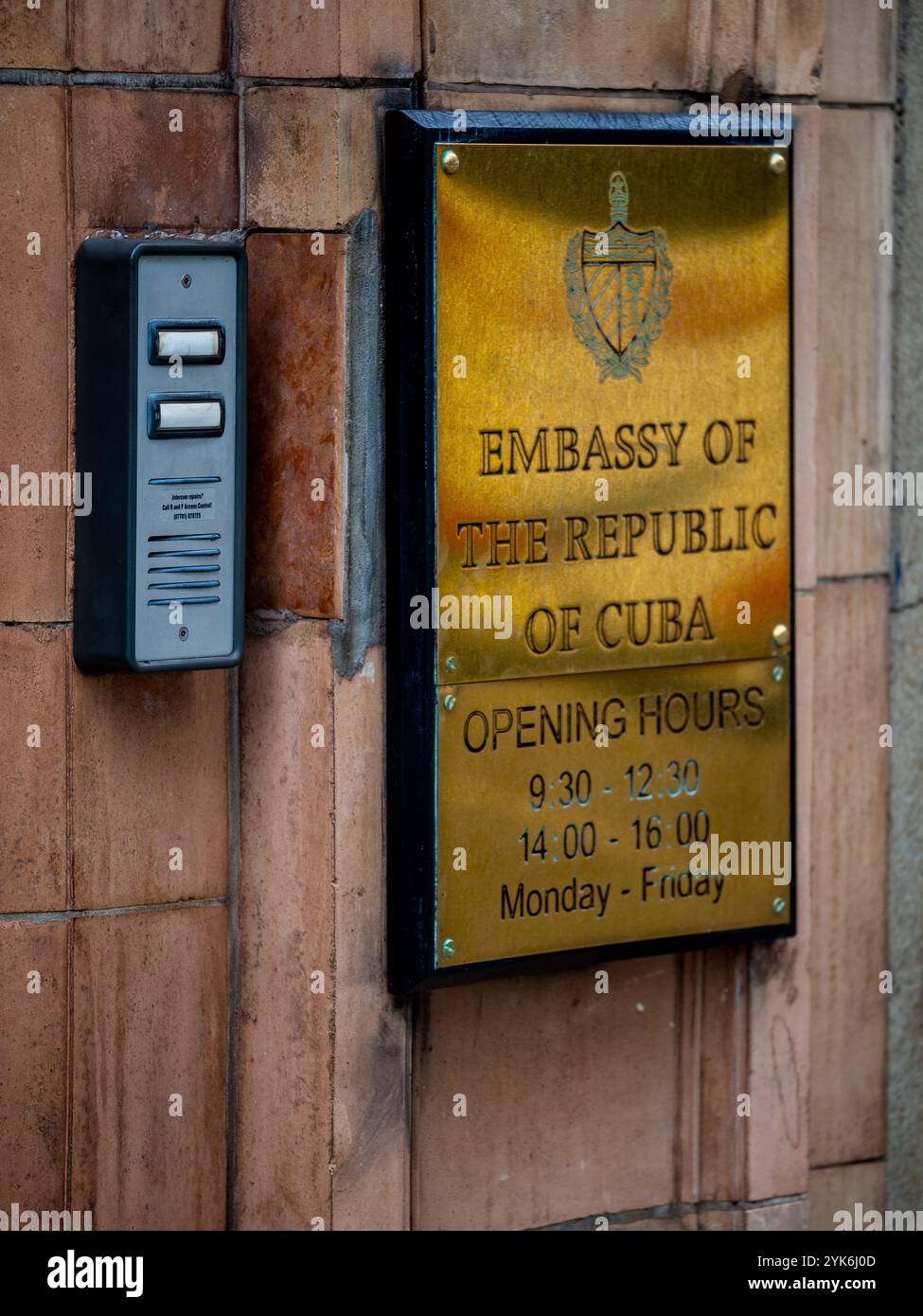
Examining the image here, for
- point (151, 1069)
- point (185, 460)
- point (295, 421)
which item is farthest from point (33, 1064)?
point (295, 421)

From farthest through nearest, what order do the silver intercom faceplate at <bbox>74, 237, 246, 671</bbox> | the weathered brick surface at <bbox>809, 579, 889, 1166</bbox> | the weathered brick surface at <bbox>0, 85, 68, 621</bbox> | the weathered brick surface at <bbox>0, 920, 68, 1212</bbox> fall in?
the weathered brick surface at <bbox>809, 579, 889, 1166</bbox>, the weathered brick surface at <bbox>0, 920, 68, 1212</bbox>, the weathered brick surface at <bbox>0, 85, 68, 621</bbox>, the silver intercom faceplate at <bbox>74, 237, 246, 671</bbox>

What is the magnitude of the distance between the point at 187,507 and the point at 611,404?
806mm

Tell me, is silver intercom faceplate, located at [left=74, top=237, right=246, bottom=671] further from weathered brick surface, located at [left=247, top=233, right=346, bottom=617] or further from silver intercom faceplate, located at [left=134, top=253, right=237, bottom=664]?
weathered brick surface, located at [left=247, top=233, right=346, bottom=617]

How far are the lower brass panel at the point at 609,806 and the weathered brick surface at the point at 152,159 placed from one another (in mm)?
969

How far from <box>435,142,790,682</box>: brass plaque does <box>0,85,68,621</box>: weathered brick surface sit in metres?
0.65

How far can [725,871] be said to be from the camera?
3311 millimetres

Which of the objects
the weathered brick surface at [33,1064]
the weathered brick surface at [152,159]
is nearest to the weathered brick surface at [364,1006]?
the weathered brick surface at [33,1064]

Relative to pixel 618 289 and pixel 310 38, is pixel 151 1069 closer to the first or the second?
pixel 618 289

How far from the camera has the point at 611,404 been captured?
3145mm

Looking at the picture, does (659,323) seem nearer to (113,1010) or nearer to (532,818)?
(532,818)

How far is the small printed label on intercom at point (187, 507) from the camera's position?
286 centimetres

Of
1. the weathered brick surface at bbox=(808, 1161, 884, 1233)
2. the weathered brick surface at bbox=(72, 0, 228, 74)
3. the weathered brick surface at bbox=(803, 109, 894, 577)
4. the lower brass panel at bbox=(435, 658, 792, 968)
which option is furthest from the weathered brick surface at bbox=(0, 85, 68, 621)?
the weathered brick surface at bbox=(808, 1161, 884, 1233)

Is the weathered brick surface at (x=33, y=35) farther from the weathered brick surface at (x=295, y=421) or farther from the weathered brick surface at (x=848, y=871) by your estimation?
the weathered brick surface at (x=848, y=871)

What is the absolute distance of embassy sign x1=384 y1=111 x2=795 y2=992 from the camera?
3.00m
